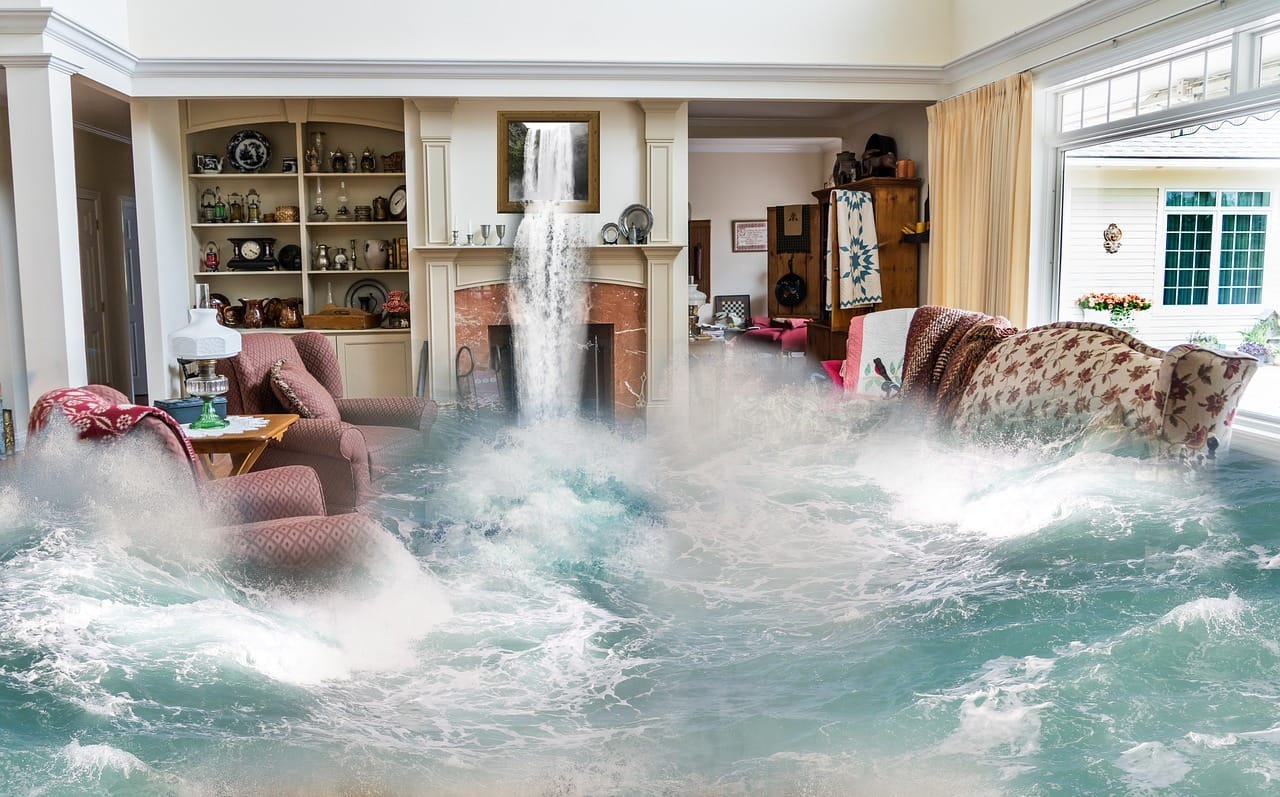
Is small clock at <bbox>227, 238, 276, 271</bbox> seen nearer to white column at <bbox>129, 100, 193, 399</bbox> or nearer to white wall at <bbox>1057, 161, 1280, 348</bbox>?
white column at <bbox>129, 100, 193, 399</bbox>

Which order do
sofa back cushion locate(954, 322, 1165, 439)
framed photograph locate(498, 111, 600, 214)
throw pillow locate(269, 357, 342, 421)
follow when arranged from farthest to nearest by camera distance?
framed photograph locate(498, 111, 600, 214) < throw pillow locate(269, 357, 342, 421) < sofa back cushion locate(954, 322, 1165, 439)

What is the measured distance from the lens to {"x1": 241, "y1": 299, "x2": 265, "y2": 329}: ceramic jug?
751 centimetres

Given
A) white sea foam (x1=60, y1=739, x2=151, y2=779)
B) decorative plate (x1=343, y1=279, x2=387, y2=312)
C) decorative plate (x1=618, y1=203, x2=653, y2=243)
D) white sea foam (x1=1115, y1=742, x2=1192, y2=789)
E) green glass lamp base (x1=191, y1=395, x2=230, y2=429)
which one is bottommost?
white sea foam (x1=1115, y1=742, x2=1192, y2=789)

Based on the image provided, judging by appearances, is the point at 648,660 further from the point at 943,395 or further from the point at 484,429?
the point at 484,429

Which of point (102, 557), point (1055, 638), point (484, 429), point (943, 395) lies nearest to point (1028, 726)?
point (1055, 638)

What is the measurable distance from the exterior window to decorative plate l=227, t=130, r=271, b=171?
242 inches

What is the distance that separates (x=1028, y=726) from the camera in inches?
84.0

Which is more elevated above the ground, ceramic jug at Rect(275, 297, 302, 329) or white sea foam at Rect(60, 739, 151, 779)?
ceramic jug at Rect(275, 297, 302, 329)

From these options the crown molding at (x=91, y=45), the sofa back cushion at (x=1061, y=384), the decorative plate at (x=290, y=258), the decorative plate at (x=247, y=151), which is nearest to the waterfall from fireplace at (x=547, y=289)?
the decorative plate at (x=290, y=258)

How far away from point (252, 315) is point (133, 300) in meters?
3.06

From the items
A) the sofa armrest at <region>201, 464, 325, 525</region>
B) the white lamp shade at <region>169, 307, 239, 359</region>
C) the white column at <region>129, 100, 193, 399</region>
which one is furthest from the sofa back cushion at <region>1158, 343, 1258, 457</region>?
the white column at <region>129, 100, 193, 399</region>

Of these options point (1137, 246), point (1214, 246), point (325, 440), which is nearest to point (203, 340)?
point (325, 440)

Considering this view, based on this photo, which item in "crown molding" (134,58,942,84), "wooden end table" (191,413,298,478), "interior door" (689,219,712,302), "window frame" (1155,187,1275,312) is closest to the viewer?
"wooden end table" (191,413,298,478)

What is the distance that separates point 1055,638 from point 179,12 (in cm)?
621
